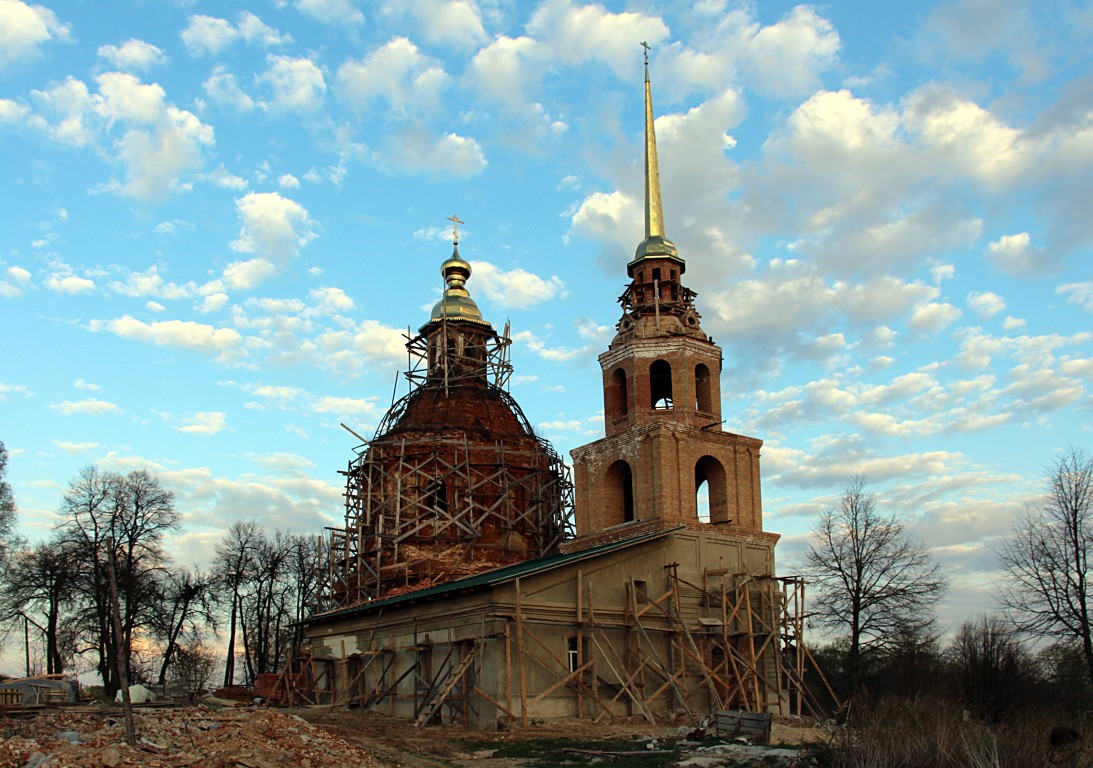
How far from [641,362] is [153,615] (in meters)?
23.7

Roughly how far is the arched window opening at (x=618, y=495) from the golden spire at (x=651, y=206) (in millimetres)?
7384

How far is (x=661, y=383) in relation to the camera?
34.9m

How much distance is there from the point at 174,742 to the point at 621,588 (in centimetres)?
1373

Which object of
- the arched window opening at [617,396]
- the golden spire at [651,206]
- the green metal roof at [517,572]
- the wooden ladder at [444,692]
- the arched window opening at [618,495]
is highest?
the golden spire at [651,206]

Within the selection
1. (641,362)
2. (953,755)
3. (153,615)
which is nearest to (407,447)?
(153,615)

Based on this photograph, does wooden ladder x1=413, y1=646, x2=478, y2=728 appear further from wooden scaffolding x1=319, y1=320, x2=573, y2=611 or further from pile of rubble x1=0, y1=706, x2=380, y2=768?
wooden scaffolding x1=319, y1=320, x2=573, y2=611

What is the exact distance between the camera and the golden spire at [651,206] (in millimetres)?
35438

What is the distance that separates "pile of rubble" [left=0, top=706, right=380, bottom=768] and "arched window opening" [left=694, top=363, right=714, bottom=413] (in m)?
17.0

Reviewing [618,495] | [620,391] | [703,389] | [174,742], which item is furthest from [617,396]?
[174,742]

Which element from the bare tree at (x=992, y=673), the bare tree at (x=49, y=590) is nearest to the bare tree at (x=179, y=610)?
the bare tree at (x=49, y=590)

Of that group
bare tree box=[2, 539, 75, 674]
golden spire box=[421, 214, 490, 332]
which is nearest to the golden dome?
golden spire box=[421, 214, 490, 332]

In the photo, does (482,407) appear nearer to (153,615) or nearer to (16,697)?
(153,615)

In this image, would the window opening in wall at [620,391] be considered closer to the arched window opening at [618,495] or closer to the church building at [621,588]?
the church building at [621,588]

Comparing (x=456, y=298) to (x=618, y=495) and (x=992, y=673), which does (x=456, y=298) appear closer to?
(x=618, y=495)
